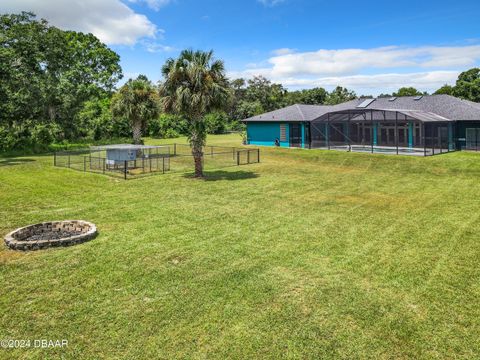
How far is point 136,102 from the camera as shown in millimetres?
31625

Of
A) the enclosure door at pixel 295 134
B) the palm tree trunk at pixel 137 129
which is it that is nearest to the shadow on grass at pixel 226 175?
the palm tree trunk at pixel 137 129

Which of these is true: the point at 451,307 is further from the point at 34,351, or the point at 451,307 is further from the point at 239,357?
the point at 34,351

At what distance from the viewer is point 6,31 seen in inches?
1425

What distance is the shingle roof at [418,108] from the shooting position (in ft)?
106

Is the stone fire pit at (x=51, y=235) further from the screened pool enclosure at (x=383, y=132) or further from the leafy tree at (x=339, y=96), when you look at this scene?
the leafy tree at (x=339, y=96)

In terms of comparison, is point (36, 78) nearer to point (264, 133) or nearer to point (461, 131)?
point (264, 133)

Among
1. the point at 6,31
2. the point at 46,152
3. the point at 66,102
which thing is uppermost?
the point at 6,31

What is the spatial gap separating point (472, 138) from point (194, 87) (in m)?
24.5

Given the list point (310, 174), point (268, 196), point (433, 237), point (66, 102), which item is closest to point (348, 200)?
point (268, 196)

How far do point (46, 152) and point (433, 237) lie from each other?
35.0m

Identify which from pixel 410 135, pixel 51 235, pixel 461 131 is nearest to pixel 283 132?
pixel 410 135

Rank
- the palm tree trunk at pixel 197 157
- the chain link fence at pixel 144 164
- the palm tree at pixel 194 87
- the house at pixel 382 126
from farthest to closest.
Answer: the house at pixel 382 126 → the chain link fence at pixel 144 164 → the palm tree trunk at pixel 197 157 → the palm tree at pixel 194 87

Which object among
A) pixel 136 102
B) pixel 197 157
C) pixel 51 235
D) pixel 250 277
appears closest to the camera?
pixel 250 277

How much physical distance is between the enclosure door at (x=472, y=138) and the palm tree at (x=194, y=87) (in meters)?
22.6
